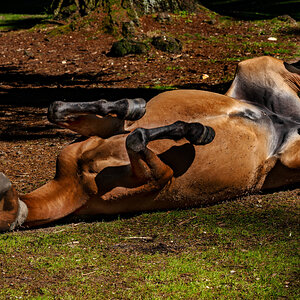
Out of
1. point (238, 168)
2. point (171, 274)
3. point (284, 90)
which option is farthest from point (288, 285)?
point (284, 90)

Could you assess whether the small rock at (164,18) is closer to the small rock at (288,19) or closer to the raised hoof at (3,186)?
the small rock at (288,19)

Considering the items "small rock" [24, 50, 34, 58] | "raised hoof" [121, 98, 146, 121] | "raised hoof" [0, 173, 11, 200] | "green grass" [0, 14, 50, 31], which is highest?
"raised hoof" [121, 98, 146, 121]

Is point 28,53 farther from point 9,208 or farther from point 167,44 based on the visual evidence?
point 9,208

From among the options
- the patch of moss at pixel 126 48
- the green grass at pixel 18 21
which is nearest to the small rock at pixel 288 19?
the patch of moss at pixel 126 48

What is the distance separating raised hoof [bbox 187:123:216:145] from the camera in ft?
12.1

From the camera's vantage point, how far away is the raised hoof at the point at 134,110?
3812 millimetres

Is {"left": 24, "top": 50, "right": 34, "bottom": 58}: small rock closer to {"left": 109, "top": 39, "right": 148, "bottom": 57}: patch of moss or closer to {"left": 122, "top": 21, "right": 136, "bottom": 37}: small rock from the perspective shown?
{"left": 109, "top": 39, "right": 148, "bottom": 57}: patch of moss

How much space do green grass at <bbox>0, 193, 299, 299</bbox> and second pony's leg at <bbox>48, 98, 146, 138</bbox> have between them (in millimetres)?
635

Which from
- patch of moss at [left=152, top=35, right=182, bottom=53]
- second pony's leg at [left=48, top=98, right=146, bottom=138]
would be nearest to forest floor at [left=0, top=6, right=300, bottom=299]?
patch of moss at [left=152, top=35, right=182, bottom=53]

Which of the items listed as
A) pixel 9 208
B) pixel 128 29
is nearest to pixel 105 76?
pixel 128 29

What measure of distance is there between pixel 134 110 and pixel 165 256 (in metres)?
1.06

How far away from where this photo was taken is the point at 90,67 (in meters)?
9.59

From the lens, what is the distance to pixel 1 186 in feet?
10.8

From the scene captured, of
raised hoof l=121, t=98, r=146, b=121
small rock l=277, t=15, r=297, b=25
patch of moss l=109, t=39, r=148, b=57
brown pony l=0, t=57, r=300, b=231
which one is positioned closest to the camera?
brown pony l=0, t=57, r=300, b=231
